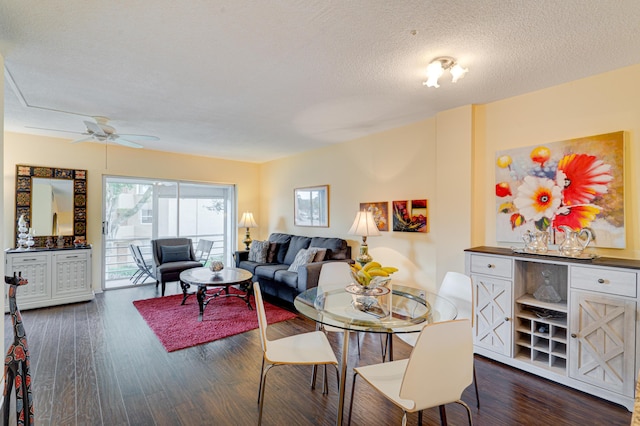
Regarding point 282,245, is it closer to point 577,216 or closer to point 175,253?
point 175,253

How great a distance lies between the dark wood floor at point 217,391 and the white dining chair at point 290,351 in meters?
0.37

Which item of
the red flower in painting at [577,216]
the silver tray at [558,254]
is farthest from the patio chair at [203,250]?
the red flower in painting at [577,216]

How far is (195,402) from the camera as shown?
2195 millimetres

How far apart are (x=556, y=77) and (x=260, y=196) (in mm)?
5638

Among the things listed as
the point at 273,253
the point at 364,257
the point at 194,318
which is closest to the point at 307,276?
the point at 364,257

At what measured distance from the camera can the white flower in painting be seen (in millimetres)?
2789

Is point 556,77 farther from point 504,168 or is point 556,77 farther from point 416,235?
point 416,235

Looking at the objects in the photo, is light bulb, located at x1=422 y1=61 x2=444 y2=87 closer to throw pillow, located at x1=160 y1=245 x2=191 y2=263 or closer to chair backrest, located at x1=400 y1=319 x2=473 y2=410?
chair backrest, located at x1=400 y1=319 x2=473 y2=410

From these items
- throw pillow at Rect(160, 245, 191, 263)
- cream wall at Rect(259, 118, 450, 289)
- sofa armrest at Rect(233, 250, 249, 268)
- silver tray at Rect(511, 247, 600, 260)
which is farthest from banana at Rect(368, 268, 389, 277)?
throw pillow at Rect(160, 245, 191, 263)

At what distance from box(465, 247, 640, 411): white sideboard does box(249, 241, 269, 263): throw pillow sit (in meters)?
3.40

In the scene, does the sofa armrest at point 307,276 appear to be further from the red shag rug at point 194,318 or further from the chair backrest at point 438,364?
the chair backrest at point 438,364

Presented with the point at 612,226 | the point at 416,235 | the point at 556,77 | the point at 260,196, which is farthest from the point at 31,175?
the point at 612,226

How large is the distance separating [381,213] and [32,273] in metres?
4.91

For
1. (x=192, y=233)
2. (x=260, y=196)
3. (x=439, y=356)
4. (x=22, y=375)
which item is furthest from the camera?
(x=260, y=196)
